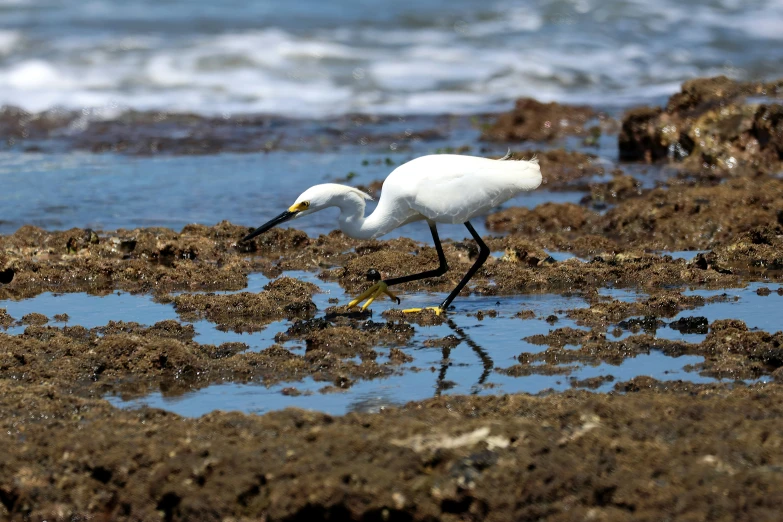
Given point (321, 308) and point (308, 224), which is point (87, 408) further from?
point (308, 224)

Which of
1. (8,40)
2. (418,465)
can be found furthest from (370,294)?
(8,40)

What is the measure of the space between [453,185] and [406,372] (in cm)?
190

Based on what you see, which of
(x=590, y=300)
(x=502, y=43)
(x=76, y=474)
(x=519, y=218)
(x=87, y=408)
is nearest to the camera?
(x=76, y=474)

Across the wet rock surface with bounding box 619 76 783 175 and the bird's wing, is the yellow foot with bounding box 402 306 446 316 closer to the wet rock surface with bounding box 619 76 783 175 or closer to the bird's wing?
the bird's wing

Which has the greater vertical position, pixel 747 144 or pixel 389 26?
pixel 389 26

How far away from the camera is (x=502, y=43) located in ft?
82.4

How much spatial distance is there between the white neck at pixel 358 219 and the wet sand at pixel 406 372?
1.82 feet

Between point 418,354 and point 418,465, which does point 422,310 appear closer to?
point 418,354

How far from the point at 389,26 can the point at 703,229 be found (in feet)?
59.8

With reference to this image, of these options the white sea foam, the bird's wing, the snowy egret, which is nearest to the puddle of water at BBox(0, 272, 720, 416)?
the snowy egret

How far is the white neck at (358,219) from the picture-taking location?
7098 millimetres

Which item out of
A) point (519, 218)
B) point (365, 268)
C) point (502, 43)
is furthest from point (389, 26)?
point (365, 268)

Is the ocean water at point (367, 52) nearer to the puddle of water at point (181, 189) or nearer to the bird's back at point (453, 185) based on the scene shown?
the puddle of water at point (181, 189)

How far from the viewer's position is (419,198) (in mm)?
7090
